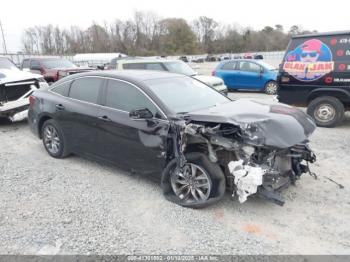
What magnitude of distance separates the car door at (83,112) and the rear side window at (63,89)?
0.10 m

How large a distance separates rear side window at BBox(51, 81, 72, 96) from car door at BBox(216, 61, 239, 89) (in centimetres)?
998

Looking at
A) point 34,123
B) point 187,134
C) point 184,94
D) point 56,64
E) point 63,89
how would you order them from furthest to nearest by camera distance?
point 56,64, point 34,123, point 63,89, point 184,94, point 187,134

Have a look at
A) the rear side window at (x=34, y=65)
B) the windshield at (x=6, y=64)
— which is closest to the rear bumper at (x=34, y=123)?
the windshield at (x=6, y=64)

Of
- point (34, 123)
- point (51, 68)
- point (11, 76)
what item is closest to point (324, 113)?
point (34, 123)

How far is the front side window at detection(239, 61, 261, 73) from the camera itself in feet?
46.0

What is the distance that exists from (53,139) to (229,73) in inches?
407

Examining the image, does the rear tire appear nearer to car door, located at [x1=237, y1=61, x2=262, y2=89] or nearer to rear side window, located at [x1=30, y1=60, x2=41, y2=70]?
car door, located at [x1=237, y1=61, x2=262, y2=89]

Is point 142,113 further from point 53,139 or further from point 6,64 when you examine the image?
point 6,64

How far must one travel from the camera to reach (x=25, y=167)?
541cm

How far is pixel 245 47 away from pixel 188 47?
49.9ft

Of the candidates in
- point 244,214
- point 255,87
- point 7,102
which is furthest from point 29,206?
point 255,87

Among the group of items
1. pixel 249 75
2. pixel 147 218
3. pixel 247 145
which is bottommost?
pixel 147 218

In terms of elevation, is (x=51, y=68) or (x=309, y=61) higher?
(x=309, y=61)

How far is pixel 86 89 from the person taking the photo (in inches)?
203
